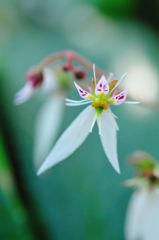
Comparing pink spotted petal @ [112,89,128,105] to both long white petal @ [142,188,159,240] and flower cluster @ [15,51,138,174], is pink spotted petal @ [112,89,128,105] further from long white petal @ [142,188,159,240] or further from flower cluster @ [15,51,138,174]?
long white petal @ [142,188,159,240]

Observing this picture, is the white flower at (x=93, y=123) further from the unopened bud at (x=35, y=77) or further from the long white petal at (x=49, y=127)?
the long white petal at (x=49, y=127)

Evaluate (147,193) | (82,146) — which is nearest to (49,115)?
(82,146)

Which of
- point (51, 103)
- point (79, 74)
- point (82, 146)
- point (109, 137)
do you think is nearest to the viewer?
point (109, 137)

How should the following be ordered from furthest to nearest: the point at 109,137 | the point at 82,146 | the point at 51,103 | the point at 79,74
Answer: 1. the point at 82,146
2. the point at 51,103
3. the point at 79,74
4. the point at 109,137

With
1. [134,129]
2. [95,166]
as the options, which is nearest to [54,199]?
[95,166]

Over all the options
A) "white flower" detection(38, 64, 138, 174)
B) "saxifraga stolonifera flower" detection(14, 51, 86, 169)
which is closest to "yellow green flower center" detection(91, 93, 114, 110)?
"white flower" detection(38, 64, 138, 174)

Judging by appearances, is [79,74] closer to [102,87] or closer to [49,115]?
[102,87]
